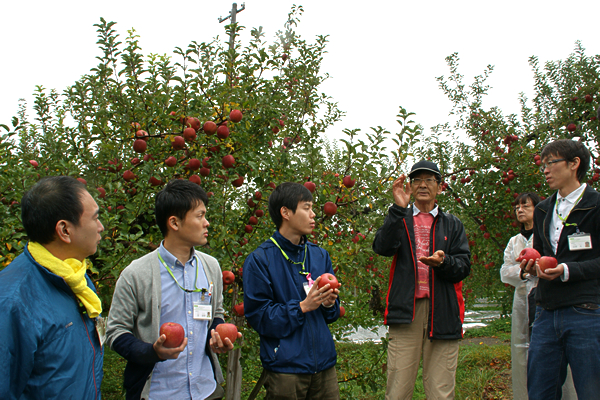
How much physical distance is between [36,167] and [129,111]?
3.15ft

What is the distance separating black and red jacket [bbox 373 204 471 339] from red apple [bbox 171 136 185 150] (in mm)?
1398

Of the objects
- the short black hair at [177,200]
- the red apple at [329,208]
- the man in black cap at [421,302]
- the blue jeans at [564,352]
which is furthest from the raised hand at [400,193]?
the short black hair at [177,200]

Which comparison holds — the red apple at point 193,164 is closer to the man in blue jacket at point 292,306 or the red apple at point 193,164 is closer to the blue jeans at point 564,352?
the man in blue jacket at point 292,306

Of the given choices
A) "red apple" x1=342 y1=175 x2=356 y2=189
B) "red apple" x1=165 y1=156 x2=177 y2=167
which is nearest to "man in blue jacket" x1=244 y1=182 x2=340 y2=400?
"red apple" x1=342 y1=175 x2=356 y2=189

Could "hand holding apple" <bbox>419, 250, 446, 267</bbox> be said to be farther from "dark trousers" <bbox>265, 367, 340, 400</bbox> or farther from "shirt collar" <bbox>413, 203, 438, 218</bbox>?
"dark trousers" <bbox>265, 367, 340, 400</bbox>

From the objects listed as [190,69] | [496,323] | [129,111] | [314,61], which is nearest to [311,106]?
[314,61]

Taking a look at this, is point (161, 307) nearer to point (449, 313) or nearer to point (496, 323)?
point (449, 313)

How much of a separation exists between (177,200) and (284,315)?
2.28 ft

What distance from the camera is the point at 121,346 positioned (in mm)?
1519

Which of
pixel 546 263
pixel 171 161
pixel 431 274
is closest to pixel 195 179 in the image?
pixel 171 161

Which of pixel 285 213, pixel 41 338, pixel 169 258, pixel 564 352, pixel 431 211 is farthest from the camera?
pixel 431 211

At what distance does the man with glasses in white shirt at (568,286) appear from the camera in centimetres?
213

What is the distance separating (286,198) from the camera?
7.00 feet

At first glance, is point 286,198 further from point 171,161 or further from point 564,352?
point 564,352
